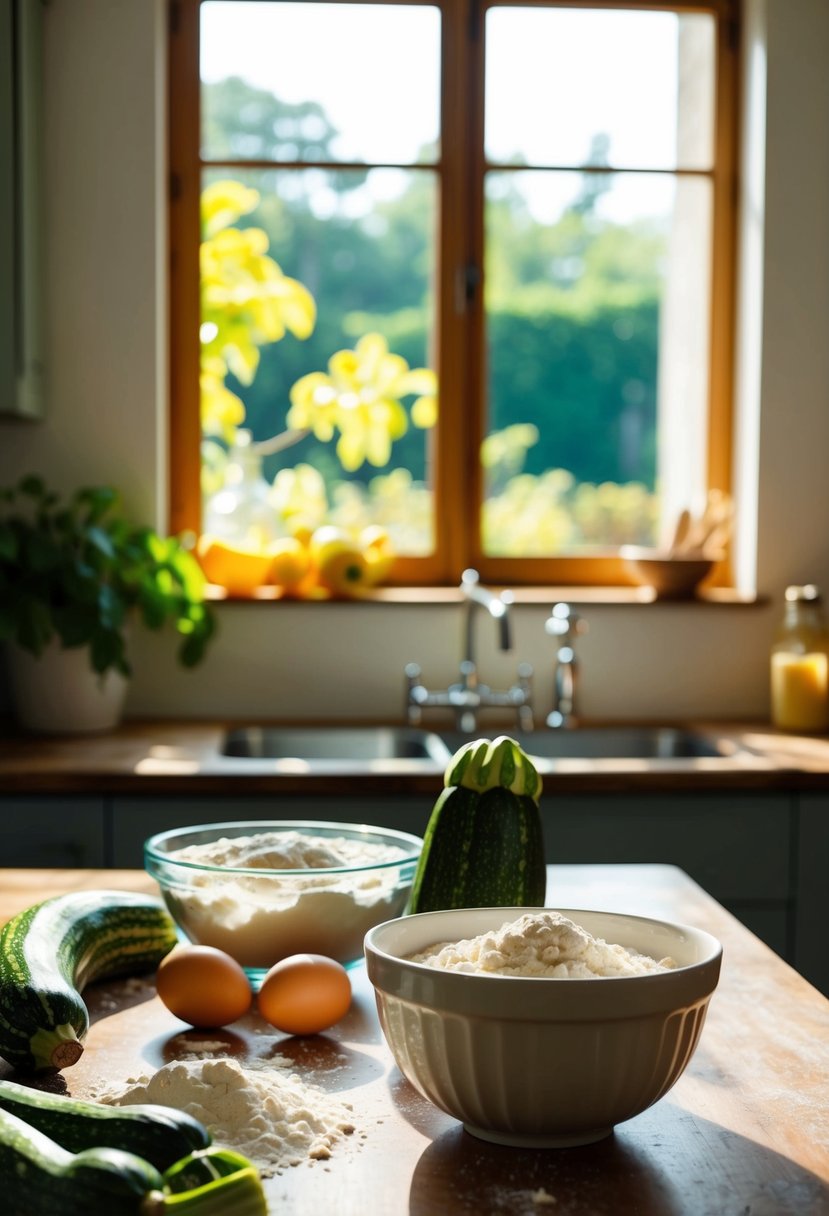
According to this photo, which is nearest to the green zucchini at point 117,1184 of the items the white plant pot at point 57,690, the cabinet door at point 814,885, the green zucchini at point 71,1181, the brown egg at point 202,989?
the green zucchini at point 71,1181

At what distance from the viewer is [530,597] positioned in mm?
3010

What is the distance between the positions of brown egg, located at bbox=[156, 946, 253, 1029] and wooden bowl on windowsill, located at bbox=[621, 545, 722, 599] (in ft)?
6.73

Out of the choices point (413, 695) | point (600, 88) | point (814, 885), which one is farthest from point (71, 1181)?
point (600, 88)

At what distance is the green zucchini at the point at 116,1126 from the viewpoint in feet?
2.40

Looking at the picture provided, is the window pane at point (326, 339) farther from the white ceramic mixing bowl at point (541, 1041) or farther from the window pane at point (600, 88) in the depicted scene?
the white ceramic mixing bowl at point (541, 1041)

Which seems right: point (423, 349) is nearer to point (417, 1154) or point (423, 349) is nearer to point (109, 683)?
point (109, 683)

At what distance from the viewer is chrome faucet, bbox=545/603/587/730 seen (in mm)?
2832

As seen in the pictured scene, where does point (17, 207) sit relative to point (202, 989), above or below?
above

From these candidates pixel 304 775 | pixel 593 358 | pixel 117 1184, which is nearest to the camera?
pixel 117 1184

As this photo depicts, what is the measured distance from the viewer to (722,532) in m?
2.98

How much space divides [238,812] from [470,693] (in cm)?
67

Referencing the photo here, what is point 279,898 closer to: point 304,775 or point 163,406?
point 304,775

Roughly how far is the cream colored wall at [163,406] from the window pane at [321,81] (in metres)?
0.20

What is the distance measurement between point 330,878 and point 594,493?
84.5 inches
